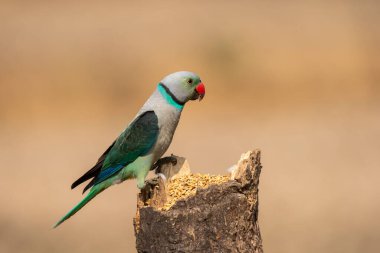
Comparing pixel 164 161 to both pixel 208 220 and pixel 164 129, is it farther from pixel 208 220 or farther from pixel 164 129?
pixel 208 220

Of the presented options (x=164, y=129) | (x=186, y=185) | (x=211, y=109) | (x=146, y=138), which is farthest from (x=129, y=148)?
(x=211, y=109)

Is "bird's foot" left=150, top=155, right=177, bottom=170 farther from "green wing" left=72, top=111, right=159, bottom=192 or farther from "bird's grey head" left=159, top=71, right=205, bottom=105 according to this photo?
"bird's grey head" left=159, top=71, right=205, bottom=105

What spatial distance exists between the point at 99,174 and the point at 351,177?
9.13 metres

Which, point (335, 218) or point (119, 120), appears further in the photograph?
point (119, 120)

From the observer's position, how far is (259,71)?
923 inches

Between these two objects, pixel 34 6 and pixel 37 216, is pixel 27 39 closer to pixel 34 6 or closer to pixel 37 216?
pixel 34 6

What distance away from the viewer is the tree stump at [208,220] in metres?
7.27

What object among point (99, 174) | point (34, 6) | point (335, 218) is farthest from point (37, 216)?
point (34, 6)

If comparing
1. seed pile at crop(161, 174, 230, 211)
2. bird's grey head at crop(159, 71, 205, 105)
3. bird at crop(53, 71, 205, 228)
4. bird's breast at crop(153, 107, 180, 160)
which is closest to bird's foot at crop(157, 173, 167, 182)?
seed pile at crop(161, 174, 230, 211)

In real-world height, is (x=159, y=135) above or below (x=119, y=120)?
below

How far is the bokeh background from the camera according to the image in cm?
1582

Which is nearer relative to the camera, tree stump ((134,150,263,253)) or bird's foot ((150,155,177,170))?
tree stump ((134,150,263,253))

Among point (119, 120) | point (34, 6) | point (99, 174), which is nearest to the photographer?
point (99, 174)

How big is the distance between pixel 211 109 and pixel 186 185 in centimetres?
1474
